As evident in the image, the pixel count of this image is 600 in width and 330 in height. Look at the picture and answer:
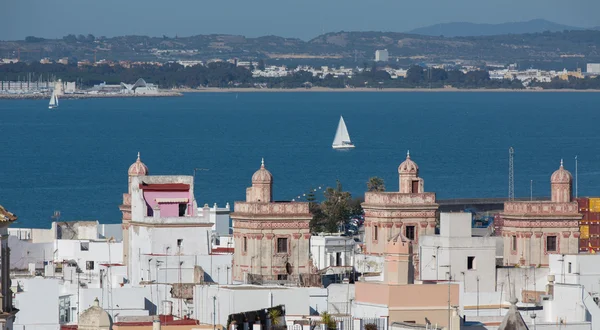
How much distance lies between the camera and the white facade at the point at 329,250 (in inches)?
1885

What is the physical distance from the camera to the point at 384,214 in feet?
153

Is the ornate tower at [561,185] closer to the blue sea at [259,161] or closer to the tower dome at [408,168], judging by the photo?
the tower dome at [408,168]

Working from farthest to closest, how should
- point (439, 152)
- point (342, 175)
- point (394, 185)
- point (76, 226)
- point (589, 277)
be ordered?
point (439, 152) → point (342, 175) → point (394, 185) → point (76, 226) → point (589, 277)

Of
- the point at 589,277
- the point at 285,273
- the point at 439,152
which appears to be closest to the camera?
the point at 589,277

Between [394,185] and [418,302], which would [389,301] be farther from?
[394,185]

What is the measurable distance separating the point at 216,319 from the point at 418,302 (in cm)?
319

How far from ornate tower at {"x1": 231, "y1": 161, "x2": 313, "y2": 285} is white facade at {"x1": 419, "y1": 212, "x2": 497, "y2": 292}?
425 centimetres

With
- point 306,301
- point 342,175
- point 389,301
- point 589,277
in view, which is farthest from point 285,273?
point 342,175

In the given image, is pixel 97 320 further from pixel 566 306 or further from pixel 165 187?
pixel 165 187

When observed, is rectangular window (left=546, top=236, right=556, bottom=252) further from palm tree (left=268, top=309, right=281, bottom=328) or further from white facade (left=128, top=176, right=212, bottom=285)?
palm tree (left=268, top=309, right=281, bottom=328)

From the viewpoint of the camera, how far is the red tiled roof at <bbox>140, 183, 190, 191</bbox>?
145 ft

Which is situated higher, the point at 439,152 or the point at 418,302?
the point at 439,152

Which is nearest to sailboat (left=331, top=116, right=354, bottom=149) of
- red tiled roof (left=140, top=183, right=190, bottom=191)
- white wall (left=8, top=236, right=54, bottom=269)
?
white wall (left=8, top=236, right=54, bottom=269)

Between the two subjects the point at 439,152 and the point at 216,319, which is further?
the point at 439,152
